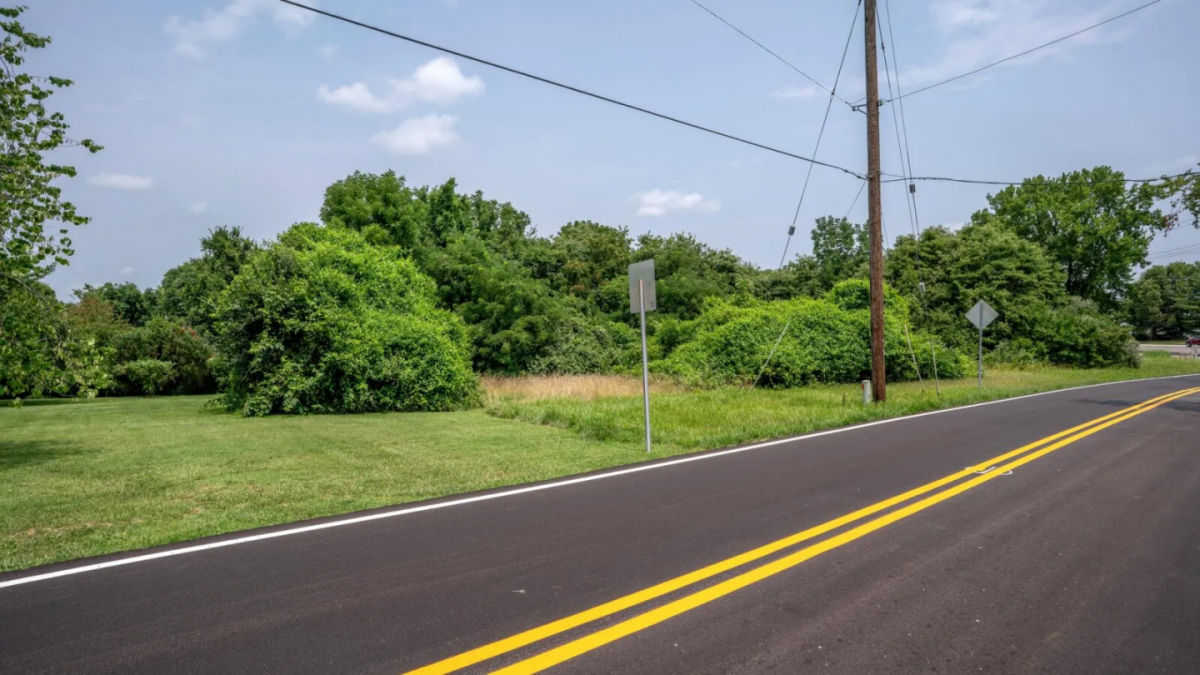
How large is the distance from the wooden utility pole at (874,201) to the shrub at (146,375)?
3260 cm

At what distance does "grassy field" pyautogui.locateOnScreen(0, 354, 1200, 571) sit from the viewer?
6.44 m

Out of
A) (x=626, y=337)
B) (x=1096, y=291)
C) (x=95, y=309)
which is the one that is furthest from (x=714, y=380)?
(x=1096, y=291)

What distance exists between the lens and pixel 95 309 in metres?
39.8

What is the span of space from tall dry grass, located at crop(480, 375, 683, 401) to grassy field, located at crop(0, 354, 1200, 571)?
471 millimetres

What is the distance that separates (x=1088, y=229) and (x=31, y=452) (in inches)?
2570

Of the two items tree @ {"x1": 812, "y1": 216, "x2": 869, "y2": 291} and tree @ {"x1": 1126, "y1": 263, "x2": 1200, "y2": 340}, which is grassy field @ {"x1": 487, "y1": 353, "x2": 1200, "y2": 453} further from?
tree @ {"x1": 1126, "y1": 263, "x2": 1200, "y2": 340}

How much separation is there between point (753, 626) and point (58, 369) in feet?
36.7

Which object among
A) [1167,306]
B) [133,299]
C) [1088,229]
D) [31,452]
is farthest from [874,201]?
[1167,306]

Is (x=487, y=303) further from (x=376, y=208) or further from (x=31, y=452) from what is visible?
(x=31, y=452)

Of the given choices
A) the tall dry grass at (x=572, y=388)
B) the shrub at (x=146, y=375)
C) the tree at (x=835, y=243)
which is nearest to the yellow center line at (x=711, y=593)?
the tall dry grass at (x=572, y=388)

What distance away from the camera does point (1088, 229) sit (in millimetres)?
53906

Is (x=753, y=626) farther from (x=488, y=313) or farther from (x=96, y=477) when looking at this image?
(x=488, y=313)

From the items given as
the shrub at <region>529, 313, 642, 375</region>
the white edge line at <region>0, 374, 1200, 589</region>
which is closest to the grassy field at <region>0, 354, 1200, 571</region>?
the white edge line at <region>0, 374, 1200, 589</region>

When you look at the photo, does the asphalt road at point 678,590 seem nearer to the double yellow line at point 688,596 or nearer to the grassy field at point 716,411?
the double yellow line at point 688,596
